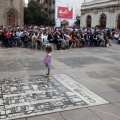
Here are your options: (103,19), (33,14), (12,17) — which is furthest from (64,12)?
(12,17)

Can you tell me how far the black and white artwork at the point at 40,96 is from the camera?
4633 mm

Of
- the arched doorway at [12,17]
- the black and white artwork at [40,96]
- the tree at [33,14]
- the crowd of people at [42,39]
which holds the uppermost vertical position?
the tree at [33,14]

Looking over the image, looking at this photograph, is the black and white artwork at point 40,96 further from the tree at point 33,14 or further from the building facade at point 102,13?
the tree at point 33,14

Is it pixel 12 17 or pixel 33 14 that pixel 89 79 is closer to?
pixel 12 17

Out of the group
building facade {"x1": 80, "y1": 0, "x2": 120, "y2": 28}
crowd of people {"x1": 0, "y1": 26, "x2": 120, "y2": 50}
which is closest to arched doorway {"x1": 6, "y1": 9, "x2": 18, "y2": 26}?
crowd of people {"x1": 0, "y1": 26, "x2": 120, "y2": 50}

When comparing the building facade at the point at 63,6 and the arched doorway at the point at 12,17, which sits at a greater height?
the building facade at the point at 63,6

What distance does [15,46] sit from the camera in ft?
52.0

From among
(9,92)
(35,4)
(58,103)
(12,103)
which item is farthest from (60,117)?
(35,4)

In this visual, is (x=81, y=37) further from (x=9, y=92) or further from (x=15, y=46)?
(x=9, y=92)

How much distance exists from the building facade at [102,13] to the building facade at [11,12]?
16.4 meters

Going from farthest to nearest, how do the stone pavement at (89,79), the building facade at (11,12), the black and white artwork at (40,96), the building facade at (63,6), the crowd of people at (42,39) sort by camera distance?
1. the building facade at (63,6)
2. the building facade at (11,12)
3. the crowd of people at (42,39)
4. the black and white artwork at (40,96)
5. the stone pavement at (89,79)

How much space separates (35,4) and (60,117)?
42.4m

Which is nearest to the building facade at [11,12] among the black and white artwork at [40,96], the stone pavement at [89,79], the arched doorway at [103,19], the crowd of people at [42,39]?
the crowd of people at [42,39]

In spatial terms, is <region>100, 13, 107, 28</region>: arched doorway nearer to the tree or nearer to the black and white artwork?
the tree
